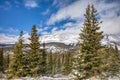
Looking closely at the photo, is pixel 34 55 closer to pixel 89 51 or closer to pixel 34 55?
pixel 34 55

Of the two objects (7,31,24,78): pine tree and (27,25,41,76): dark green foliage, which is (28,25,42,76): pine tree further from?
(7,31,24,78): pine tree

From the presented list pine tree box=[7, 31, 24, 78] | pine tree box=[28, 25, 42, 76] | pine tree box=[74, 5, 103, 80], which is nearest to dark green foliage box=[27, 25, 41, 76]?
pine tree box=[28, 25, 42, 76]

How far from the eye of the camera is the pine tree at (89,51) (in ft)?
110

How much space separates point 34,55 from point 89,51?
20488 millimetres

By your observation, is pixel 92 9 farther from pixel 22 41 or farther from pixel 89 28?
pixel 22 41

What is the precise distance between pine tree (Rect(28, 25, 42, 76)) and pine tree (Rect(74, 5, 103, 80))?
62.6 ft

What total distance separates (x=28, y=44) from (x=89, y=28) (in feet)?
69.4

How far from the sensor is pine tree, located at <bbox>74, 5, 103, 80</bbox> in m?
33.5

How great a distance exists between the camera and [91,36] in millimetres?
34594

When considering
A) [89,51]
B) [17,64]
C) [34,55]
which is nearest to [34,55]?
[34,55]

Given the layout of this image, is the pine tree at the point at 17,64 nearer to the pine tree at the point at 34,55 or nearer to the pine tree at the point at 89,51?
the pine tree at the point at 34,55

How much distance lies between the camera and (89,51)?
3394cm

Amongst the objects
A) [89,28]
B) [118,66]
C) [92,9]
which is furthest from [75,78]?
[118,66]

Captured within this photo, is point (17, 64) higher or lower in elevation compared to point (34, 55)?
lower
